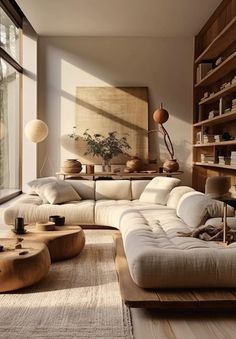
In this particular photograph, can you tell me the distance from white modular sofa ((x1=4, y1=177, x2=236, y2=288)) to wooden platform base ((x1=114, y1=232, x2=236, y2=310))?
0.14 ft

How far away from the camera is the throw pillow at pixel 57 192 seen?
522 centimetres

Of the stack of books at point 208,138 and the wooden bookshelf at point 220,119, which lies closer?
the wooden bookshelf at point 220,119

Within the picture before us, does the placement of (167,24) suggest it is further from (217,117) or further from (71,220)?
(71,220)

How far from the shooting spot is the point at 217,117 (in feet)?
19.3

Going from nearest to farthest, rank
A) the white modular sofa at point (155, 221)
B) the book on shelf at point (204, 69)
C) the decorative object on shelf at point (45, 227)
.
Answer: the white modular sofa at point (155, 221)
the decorative object on shelf at point (45, 227)
the book on shelf at point (204, 69)

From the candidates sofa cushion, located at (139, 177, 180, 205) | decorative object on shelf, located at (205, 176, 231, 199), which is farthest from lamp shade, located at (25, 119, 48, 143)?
decorative object on shelf, located at (205, 176, 231, 199)

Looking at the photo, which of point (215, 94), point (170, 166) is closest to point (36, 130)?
point (170, 166)

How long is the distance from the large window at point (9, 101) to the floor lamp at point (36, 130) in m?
0.27

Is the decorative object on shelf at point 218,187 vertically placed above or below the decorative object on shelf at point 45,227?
above

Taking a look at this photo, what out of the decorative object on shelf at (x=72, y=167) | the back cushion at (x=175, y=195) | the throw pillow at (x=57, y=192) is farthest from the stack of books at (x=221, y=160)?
the decorative object on shelf at (x=72, y=167)

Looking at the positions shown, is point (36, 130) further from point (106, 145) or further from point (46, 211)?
point (46, 211)

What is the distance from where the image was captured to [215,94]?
6.12m

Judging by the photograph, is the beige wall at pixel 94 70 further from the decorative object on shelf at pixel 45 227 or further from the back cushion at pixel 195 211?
the decorative object on shelf at pixel 45 227

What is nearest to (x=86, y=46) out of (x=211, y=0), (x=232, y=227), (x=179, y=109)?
(x=179, y=109)
